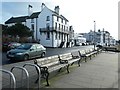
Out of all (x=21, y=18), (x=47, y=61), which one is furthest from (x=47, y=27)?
(x=47, y=61)

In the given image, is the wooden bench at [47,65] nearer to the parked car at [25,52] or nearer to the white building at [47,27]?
the parked car at [25,52]

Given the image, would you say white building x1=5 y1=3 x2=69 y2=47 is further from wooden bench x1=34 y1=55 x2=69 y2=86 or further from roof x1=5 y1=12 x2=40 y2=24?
wooden bench x1=34 y1=55 x2=69 y2=86

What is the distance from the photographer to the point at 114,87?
6.78 metres

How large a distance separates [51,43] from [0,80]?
41.3 metres

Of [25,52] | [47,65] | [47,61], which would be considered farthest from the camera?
[25,52]

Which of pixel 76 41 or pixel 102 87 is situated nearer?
pixel 102 87

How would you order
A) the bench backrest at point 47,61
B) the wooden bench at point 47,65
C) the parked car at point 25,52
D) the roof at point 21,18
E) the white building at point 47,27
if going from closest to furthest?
the wooden bench at point 47,65
the bench backrest at point 47,61
the parked car at point 25,52
the white building at point 47,27
the roof at point 21,18

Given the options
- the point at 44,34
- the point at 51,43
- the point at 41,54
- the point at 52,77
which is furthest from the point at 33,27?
the point at 52,77

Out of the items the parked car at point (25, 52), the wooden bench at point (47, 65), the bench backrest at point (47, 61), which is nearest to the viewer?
the wooden bench at point (47, 65)

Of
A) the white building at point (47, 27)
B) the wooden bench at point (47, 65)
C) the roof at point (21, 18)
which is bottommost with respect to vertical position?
the wooden bench at point (47, 65)

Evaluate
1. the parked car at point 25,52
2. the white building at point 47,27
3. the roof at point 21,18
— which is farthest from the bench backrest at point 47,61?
the roof at point 21,18

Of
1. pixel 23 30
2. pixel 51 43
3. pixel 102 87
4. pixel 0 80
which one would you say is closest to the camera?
pixel 102 87

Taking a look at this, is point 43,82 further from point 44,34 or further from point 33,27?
point 33,27

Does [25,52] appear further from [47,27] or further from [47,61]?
[47,27]
